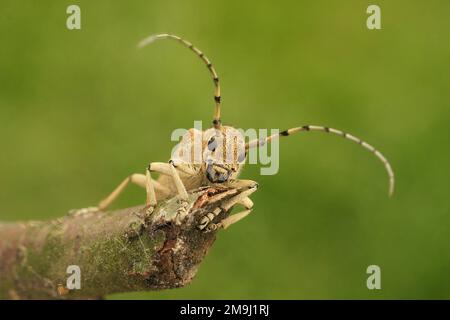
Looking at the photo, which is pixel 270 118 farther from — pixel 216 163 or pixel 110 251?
pixel 110 251

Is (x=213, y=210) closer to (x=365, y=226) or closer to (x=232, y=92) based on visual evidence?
(x=365, y=226)

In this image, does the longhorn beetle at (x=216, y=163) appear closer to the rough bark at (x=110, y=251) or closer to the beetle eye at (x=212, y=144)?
the beetle eye at (x=212, y=144)

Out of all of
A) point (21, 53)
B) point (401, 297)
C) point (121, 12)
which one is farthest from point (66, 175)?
point (401, 297)

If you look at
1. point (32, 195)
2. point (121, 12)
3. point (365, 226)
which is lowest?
point (365, 226)

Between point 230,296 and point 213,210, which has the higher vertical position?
point 213,210

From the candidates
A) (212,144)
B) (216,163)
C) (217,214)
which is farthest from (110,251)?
(212,144)

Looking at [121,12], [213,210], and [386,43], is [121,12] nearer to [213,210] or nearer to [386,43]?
[386,43]

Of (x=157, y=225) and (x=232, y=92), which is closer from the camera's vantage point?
(x=157, y=225)
